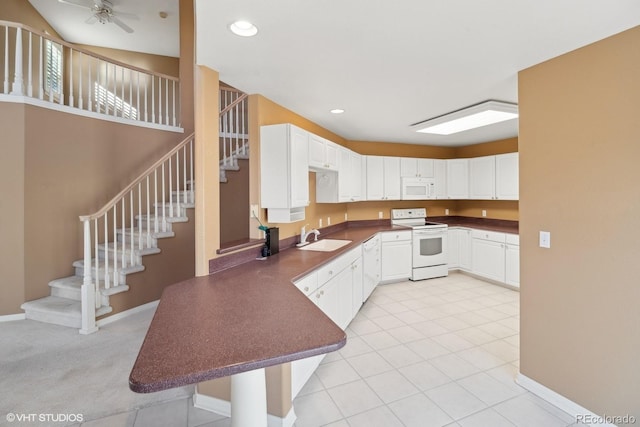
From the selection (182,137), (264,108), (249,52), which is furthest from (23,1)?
(249,52)

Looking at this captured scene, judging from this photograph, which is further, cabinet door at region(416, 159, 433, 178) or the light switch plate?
cabinet door at region(416, 159, 433, 178)

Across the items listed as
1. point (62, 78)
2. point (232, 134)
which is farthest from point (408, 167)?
point (62, 78)

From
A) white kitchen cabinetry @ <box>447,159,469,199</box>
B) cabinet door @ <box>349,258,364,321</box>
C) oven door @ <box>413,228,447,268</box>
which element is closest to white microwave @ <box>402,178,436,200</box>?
white kitchen cabinetry @ <box>447,159,469,199</box>

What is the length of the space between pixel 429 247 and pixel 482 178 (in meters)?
1.60

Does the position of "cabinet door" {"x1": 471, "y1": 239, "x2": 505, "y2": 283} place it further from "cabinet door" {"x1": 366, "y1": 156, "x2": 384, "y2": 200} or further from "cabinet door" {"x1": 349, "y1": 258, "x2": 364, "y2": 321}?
"cabinet door" {"x1": 349, "y1": 258, "x2": 364, "y2": 321}

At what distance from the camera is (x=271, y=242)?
281cm

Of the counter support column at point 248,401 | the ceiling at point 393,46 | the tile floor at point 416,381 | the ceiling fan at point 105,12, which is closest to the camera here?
the counter support column at point 248,401

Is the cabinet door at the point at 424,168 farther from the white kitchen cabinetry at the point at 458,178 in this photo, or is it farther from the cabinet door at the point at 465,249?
the cabinet door at the point at 465,249

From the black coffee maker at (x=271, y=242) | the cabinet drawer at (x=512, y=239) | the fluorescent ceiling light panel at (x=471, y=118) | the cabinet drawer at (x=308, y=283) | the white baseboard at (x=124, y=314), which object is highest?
the fluorescent ceiling light panel at (x=471, y=118)

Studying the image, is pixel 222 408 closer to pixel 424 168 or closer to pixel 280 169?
pixel 280 169

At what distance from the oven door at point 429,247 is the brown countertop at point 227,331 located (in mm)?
3483

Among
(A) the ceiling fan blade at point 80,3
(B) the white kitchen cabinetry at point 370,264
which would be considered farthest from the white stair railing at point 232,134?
(B) the white kitchen cabinetry at point 370,264

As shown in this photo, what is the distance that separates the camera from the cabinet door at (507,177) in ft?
15.4

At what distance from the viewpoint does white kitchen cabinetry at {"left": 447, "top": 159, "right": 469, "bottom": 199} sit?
554cm
